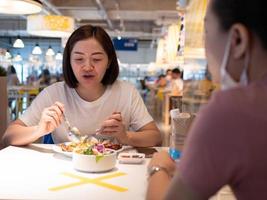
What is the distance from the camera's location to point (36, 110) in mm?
2301

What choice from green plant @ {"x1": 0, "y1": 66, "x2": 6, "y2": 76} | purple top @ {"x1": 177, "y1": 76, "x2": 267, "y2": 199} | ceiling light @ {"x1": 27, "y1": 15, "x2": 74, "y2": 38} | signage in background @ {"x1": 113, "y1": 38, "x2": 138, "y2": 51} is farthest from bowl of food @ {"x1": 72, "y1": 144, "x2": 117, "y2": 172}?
signage in background @ {"x1": 113, "y1": 38, "x2": 138, "y2": 51}

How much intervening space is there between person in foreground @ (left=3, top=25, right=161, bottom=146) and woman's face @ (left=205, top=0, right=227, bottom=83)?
125cm

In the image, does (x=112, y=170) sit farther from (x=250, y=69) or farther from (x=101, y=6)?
(x=101, y=6)

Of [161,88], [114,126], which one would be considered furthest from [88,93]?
[161,88]

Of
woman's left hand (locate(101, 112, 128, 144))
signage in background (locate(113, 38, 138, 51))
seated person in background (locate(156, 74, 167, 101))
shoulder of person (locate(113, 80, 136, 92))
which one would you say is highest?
signage in background (locate(113, 38, 138, 51))

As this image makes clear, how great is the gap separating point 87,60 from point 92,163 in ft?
2.97

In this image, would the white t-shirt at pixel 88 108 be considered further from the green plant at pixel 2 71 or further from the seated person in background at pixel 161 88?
the seated person in background at pixel 161 88

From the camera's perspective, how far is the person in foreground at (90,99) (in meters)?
2.17

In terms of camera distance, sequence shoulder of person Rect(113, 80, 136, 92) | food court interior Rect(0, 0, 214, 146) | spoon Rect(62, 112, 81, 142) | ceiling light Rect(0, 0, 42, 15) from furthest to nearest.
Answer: shoulder of person Rect(113, 80, 136, 92) → ceiling light Rect(0, 0, 42, 15) → spoon Rect(62, 112, 81, 142) → food court interior Rect(0, 0, 214, 146)

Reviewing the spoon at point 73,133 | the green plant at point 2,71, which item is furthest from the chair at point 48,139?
the green plant at point 2,71

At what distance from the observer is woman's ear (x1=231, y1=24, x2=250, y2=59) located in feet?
2.46

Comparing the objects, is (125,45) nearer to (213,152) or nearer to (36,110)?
(36,110)

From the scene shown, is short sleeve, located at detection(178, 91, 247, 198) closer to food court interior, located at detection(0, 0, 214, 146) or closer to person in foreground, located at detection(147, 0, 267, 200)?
person in foreground, located at detection(147, 0, 267, 200)

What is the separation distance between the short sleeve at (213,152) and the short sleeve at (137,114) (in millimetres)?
1608
